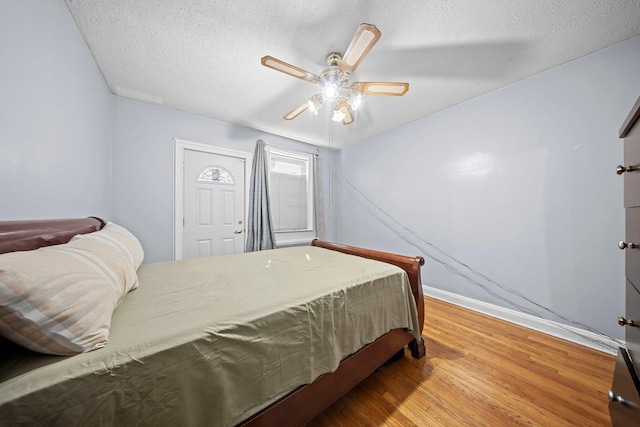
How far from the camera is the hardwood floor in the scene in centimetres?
109

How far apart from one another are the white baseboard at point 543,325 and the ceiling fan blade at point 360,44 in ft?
8.82

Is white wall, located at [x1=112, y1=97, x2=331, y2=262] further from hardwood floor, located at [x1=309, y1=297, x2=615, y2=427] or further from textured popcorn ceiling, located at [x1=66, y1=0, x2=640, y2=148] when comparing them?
hardwood floor, located at [x1=309, y1=297, x2=615, y2=427]

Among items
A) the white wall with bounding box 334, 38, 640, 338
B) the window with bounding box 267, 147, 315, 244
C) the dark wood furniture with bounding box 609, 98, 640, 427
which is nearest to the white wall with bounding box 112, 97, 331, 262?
the window with bounding box 267, 147, 315, 244

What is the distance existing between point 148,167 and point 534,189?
413 cm

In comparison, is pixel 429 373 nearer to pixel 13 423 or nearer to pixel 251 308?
pixel 251 308

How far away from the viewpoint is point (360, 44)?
1.25 meters

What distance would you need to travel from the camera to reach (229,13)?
4.46ft

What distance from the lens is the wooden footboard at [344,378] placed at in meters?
0.89

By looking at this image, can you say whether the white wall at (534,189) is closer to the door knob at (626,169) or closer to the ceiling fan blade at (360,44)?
the door knob at (626,169)

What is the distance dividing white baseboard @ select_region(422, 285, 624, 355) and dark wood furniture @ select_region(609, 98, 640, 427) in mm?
1202

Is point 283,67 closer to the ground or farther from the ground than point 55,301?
farther from the ground

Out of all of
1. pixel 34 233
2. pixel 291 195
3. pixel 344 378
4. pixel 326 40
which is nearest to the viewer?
pixel 34 233

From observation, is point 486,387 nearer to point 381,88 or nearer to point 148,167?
point 381,88

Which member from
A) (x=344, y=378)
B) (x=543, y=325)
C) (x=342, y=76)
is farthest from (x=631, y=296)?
(x=342, y=76)
